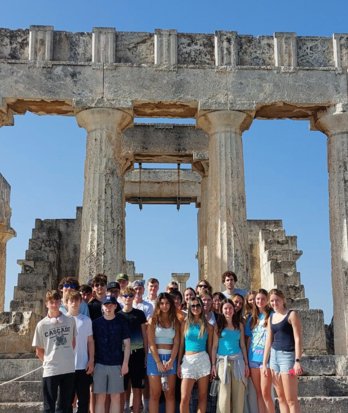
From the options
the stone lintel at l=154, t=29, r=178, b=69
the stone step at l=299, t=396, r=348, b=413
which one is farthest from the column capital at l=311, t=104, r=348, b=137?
the stone step at l=299, t=396, r=348, b=413

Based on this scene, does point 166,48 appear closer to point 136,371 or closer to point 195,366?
point 136,371

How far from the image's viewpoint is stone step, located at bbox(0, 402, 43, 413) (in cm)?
1210

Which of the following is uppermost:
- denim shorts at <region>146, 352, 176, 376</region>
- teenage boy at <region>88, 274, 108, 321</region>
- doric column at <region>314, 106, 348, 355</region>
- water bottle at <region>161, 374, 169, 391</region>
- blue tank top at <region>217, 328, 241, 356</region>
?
doric column at <region>314, 106, 348, 355</region>

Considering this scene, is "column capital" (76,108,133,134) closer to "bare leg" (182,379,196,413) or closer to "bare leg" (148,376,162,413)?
"bare leg" (148,376,162,413)

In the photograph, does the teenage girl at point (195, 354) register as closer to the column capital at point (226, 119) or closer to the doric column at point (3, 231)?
the column capital at point (226, 119)

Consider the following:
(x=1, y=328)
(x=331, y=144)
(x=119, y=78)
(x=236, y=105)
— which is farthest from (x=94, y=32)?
(x=1, y=328)

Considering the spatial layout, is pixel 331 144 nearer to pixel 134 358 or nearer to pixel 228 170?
pixel 228 170

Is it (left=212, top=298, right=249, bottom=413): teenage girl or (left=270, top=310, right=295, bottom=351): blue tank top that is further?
(left=212, top=298, right=249, bottom=413): teenage girl

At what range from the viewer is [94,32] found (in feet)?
59.2

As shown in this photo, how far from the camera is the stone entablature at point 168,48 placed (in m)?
17.9

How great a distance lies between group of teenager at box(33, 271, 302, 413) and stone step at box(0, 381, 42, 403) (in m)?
2.79

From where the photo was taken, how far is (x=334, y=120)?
18094 millimetres

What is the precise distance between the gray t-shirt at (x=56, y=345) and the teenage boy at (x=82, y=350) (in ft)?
0.92

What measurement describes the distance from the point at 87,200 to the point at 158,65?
13.7ft
